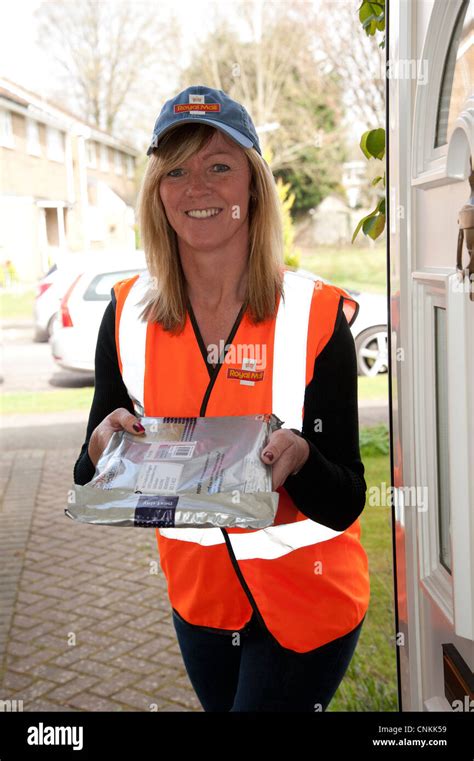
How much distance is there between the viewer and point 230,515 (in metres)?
1.58

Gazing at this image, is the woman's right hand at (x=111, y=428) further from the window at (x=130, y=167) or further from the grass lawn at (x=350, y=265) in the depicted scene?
the window at (x=130, y=167)

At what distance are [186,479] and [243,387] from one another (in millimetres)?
370

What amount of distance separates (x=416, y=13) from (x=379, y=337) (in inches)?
342

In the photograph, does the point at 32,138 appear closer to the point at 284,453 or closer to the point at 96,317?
the point at 96,317

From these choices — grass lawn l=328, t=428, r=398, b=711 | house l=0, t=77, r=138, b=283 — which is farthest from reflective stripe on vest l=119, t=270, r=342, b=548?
house l=0, t=77, r=138, b=283

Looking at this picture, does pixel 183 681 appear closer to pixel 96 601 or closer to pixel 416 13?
pixel 96 601

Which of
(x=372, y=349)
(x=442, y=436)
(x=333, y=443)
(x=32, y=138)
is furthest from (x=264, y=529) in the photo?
(x=32, y=138)

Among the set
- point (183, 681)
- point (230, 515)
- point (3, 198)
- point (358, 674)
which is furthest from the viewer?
point (3, 198)

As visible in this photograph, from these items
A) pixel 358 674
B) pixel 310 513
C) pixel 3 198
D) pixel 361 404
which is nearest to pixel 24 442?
pixel 361 404

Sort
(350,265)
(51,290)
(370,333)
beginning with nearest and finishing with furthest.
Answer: (370,333) → (51,290) → (350,265)

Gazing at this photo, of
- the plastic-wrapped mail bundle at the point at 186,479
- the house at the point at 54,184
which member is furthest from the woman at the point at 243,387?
the house at the point at 54,184

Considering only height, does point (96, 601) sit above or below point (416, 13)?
below

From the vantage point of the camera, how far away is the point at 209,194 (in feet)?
6.48

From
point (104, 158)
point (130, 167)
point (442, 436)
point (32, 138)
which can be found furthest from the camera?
point (130, 167)
